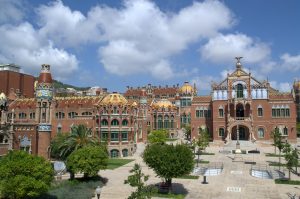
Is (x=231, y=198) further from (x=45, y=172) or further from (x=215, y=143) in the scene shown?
(x=215, y=143)

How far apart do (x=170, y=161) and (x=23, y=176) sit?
13.2 metres

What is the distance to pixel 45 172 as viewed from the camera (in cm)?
2644

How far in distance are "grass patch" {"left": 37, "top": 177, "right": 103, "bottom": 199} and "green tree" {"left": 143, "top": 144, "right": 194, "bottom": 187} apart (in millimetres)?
6823

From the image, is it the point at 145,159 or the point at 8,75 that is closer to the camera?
the point at 145,159

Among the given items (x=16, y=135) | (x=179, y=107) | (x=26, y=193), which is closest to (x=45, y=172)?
(x=26, y=193)

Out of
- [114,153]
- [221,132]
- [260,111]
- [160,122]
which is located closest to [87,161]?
[114,153]

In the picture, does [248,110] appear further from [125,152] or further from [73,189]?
[73,189]

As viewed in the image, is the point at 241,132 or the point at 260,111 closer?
the point at 260,111

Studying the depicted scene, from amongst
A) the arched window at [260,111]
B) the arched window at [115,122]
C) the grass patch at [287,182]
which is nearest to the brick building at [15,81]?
the arched window at [115,122]

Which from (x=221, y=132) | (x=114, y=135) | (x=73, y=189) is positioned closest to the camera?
(x=73, y=189)

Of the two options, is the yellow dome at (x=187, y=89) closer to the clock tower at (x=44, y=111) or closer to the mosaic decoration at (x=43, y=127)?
the clock tower at (x=44, y=111)

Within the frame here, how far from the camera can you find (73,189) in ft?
107

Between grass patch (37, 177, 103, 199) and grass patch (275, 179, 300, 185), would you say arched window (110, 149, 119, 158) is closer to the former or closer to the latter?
grass patch (37, 177, 103, 199)

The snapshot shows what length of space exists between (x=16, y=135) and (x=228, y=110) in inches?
1848
